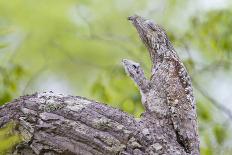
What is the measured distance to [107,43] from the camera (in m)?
5.23

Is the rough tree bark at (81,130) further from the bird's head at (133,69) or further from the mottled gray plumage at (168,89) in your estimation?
the bird's head at (133,69)

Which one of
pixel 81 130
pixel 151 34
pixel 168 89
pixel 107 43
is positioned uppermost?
pixel 107 43

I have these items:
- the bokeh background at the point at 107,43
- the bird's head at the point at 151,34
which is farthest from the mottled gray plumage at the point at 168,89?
the bokeh background at the point at 107,43

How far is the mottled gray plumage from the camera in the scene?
1304mm

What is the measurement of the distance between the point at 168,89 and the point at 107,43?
12.8 feet

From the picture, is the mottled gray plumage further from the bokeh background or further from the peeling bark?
the bokeh background

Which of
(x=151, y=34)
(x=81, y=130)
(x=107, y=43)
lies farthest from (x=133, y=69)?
(x=107, y=43)

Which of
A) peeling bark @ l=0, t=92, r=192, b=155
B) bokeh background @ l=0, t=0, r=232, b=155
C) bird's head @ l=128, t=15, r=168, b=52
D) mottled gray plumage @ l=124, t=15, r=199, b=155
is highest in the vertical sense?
bokeh background @ l=0, t=0, r=232, b=155

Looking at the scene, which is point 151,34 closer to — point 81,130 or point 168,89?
point 168,89

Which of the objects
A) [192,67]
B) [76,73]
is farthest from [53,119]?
[76,73]

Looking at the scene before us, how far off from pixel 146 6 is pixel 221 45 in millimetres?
1864

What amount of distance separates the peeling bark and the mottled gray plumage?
4 cm

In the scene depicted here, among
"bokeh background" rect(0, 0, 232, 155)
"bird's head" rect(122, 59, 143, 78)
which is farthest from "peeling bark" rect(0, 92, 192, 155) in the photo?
"bokeh background" rect(0, 0, 232, 155)

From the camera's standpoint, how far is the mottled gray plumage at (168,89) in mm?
1304
